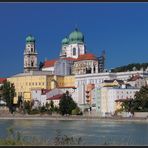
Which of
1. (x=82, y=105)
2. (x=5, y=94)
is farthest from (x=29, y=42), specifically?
(x=82, y=105)

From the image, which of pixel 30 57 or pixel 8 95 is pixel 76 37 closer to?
pixel 30 57

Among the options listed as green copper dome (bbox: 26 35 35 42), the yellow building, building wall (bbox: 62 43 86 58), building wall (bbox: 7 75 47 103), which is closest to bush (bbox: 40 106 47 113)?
the yellow building

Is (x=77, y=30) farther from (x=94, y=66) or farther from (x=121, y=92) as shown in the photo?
(x=121, y=92)

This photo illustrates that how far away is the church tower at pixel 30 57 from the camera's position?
1841 inches

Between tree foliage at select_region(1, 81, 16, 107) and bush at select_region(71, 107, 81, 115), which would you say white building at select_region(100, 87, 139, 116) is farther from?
tree foliage at select_region(1, 81, 16, 107)

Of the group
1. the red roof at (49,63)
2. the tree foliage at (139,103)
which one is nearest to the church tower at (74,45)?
the red roof at (49,63)

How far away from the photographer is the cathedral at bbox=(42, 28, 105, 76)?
44562mm

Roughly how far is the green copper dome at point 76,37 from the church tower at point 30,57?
387cm

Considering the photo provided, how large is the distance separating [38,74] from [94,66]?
206 inches

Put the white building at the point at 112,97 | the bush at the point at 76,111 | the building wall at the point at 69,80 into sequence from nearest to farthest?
the white building at the point at 112,97, the bush at the point at 76,111, the building wall at the point at 69,80

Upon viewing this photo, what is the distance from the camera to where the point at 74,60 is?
46.3m

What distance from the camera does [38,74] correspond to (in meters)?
42.7

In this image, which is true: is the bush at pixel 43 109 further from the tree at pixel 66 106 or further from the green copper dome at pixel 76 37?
the green copper dome at pixel 76 37

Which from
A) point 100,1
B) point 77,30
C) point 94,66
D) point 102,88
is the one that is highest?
point 77,30
